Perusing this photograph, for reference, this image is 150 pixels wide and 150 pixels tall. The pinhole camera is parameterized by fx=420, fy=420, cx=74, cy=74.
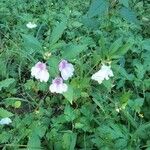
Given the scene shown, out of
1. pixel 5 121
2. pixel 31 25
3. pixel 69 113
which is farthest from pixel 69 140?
pixel 31 25

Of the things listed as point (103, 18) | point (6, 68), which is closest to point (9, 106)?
point (6, 68)

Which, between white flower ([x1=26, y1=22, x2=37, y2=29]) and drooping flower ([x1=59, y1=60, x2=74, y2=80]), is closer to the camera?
drooping flower ([x1=59, y1=60, x2=74, y2=80])

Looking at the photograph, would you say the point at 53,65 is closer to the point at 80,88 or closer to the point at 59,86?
the point at 59,86

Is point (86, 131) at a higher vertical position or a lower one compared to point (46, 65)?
lower

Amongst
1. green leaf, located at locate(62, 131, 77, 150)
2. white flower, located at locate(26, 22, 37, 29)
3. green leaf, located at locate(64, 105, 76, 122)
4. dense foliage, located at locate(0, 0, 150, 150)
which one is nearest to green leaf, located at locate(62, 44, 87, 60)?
dense foliage, located at locate(0, 0, 150, 150)

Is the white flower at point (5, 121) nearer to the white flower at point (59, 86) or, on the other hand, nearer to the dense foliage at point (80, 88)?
the dense foliage at point (80, 88)

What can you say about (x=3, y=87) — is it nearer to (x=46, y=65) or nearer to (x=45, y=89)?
(x=45, y=89)

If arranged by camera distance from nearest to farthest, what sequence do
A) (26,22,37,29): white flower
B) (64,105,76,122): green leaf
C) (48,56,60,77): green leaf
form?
(48,56,60,77): green leaf
(64,105,76,122): green leaf
(26,22,37,29): white flower

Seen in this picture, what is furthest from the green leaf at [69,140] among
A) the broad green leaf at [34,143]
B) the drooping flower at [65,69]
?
the drooping flower at [65,69]

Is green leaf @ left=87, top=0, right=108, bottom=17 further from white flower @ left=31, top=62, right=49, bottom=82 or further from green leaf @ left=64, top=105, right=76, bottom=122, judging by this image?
green leaf @ left=64, top=105, right=76, bottom=122
